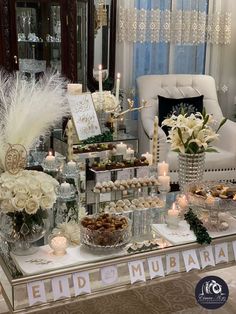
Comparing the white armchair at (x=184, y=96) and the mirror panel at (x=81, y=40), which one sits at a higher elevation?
the mirror panel at (x=81, y=40)

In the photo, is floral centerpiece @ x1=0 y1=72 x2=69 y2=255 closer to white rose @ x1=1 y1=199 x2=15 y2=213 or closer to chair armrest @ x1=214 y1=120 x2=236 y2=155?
white rose @ x1=1 y1=199 x2=15 y2=213

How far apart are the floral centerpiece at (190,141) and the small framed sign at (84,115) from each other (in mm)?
676

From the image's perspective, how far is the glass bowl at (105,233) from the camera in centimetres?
178

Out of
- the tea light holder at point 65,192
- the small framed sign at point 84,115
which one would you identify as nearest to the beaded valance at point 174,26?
the small framed sign at point 84,115

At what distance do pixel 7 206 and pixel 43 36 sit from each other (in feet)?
7.85

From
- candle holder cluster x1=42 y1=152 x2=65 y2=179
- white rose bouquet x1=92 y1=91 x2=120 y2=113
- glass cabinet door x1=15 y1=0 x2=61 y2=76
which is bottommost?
candle holder cluster x1=42 y1=152 x2=65 y2=179

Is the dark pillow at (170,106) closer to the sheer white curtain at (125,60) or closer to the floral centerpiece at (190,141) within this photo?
the sheer white curtain at (125,60)

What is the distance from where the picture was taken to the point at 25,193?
1.69 m

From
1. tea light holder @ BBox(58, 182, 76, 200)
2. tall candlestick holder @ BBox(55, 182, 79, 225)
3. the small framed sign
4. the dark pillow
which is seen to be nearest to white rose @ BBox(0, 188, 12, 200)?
tall candlestick holder @ BBox(55, 182, 79, 225)

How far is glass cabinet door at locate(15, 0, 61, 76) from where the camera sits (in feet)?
11.9

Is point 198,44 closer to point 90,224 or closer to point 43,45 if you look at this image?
point 43,45

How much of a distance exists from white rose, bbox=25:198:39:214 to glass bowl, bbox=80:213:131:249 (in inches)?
8.7

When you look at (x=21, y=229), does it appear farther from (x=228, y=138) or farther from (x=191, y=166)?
(x=228, y=138)

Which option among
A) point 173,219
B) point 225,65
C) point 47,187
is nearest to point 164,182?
point 173,219
